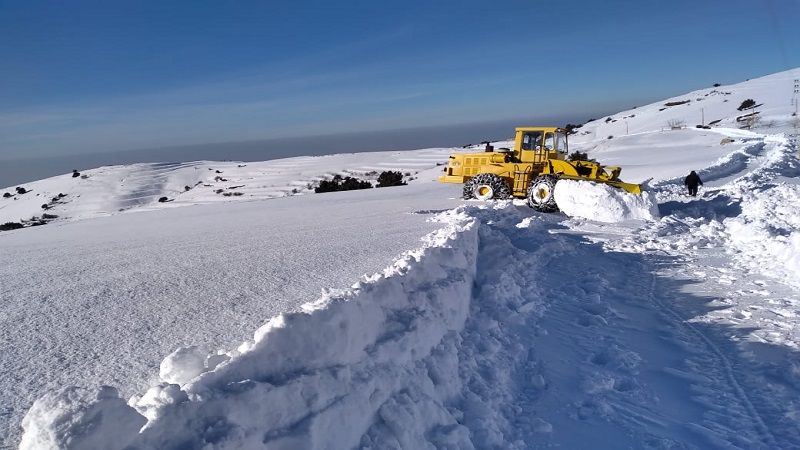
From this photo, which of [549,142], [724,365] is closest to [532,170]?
[549,142]

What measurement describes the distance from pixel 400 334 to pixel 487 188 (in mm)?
11538

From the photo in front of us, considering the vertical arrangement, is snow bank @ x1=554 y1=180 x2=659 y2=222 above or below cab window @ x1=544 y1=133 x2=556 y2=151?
below

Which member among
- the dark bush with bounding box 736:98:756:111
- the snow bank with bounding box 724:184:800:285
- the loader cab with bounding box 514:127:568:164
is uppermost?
the dark bush with bounding box 736:98:756:111

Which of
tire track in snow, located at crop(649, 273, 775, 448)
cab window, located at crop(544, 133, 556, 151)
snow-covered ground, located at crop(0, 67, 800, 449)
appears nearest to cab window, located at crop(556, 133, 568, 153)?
cab window, located at crop(544, 133, 556, 151)

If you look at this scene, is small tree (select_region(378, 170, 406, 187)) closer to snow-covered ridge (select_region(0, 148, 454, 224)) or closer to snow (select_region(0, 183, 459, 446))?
snow-covered ridge (select_region(0, 148, 454, 224))

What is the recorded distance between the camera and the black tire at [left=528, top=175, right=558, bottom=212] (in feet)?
45.8

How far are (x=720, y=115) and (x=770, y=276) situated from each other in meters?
58.2

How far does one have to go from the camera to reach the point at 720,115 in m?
58.2

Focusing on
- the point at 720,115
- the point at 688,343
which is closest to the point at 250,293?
the point at 688,343

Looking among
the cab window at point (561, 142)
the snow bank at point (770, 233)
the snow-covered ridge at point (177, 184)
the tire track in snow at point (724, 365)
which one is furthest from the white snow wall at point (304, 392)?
the snow-covered ridge at point (177, 184)

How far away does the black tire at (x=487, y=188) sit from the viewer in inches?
605

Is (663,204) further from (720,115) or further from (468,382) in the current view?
(720,115)

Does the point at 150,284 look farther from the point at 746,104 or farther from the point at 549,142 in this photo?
the point at 746,104

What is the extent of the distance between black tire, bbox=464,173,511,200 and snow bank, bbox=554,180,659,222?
2215 mm
